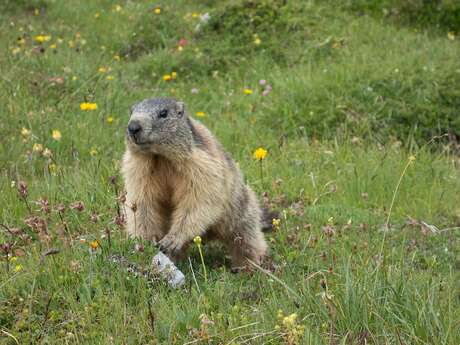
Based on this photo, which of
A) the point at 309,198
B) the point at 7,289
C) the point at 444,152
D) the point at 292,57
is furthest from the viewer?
the point at 292,57

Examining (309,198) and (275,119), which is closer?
(309,198)

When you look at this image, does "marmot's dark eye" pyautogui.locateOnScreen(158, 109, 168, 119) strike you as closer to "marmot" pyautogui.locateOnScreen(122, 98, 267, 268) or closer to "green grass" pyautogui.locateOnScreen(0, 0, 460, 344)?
"marmot" pyautogui.locateOnScreen(122, 98, 267, 268)

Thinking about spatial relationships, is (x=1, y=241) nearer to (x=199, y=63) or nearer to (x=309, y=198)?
(x=309, y=198)

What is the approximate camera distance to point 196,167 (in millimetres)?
4457

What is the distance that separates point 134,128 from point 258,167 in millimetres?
2300

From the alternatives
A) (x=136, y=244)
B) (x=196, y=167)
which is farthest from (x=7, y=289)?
(x=196, y=167)

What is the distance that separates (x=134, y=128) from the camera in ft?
13.9

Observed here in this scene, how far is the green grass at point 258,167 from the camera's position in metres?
3.43

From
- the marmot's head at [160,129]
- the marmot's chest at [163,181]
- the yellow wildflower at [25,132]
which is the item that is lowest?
the yellow wildflower at [25,132]

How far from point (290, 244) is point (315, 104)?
3.08 meters

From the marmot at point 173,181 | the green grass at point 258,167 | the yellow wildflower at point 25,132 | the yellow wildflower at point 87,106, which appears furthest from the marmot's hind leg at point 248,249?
the yellow wildflower at point 87,106

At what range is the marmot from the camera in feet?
14.4

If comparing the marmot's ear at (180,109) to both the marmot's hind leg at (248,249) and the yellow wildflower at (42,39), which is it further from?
the yellow wildflower at (42,39)

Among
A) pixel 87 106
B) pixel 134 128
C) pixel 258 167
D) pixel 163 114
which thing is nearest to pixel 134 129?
pixel 134 128
